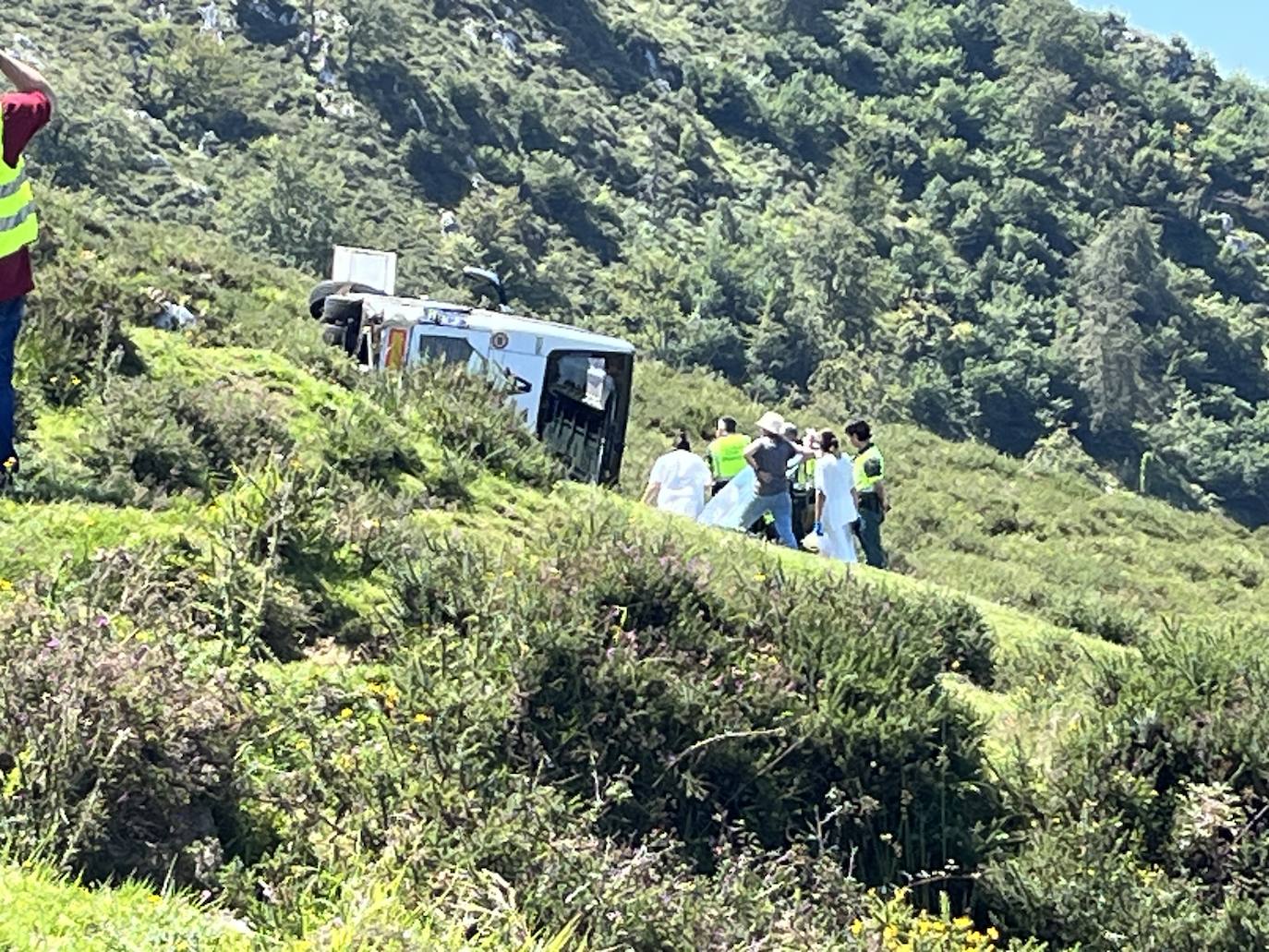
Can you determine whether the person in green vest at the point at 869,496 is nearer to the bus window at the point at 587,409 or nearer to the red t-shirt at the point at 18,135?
the bus window at the point at 587,409

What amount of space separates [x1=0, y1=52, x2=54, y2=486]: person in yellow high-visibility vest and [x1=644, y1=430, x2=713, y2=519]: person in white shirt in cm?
799

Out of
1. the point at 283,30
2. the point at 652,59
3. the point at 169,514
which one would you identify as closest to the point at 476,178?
the point at 283,30

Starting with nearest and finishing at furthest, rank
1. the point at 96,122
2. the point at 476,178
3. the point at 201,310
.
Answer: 1. the point at 201,310
2. the point at 96,122
3. the point at 476,178

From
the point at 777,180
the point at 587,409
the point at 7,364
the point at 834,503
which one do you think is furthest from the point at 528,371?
the point at 777,180

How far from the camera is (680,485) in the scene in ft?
46.0

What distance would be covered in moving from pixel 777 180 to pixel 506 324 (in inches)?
2890

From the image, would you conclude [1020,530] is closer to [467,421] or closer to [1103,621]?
[1103,621]

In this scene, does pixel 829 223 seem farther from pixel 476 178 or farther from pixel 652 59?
pixel 652 59

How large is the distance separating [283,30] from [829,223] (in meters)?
29.7

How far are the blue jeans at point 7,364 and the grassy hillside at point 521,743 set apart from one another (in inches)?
8.6

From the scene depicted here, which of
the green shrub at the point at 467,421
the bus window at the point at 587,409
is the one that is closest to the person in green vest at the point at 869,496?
the bus window at the point at 587,409

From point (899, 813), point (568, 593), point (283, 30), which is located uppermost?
point (283, 30)

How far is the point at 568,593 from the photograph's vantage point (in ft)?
18.8

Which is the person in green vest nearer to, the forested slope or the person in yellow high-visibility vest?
the person in yellow high-visibility vest
